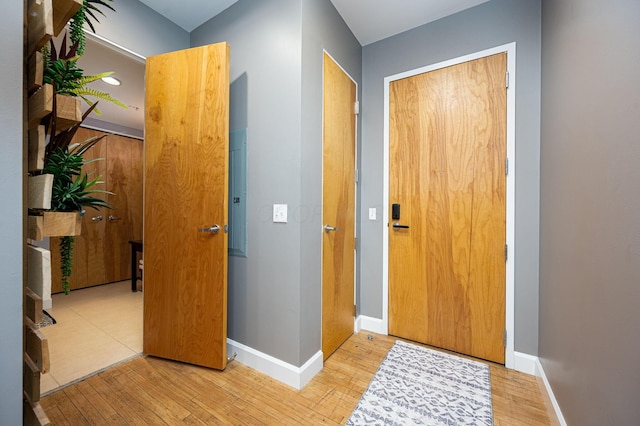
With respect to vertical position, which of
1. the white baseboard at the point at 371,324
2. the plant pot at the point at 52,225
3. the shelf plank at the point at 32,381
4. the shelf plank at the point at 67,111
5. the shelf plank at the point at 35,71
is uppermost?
the shelf plank at the point at 35,71

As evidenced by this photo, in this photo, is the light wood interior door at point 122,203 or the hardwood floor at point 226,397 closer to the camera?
the hardwood floor at point 226,397

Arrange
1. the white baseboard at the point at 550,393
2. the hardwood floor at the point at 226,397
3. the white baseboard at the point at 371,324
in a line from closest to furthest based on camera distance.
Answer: the white baseboard at the point at 550,393 → the hardwood floor at the point at 226,397 → the white baseboard at the point at 371,324

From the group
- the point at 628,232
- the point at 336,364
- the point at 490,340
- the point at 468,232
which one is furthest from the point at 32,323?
the point at 490,340

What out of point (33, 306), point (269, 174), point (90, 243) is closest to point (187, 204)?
point (269, 174)

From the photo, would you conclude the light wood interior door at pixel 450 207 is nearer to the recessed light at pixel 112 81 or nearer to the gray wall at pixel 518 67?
the gray wall at pixel 518 67

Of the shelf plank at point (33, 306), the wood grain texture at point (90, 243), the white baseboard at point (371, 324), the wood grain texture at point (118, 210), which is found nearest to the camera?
the shelf plank at point (33, 306)

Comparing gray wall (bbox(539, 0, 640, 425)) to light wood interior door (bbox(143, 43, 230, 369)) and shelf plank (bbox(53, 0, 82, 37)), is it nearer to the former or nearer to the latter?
shelf plank (bbox(53, 0, 82, 37))

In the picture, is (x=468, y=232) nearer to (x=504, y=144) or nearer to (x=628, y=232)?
(x=504, y=144)

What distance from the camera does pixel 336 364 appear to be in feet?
6.13

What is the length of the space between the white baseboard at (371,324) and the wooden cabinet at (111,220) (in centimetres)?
356

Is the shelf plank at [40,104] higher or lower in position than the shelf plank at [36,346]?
higher

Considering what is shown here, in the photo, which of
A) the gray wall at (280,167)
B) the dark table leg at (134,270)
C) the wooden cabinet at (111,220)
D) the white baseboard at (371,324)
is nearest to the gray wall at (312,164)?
the gray wall at (280,167)

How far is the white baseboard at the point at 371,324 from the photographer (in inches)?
91.1

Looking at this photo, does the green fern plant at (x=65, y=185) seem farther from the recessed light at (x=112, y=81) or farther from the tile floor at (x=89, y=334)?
the recessed light at (x=112, y=81)
